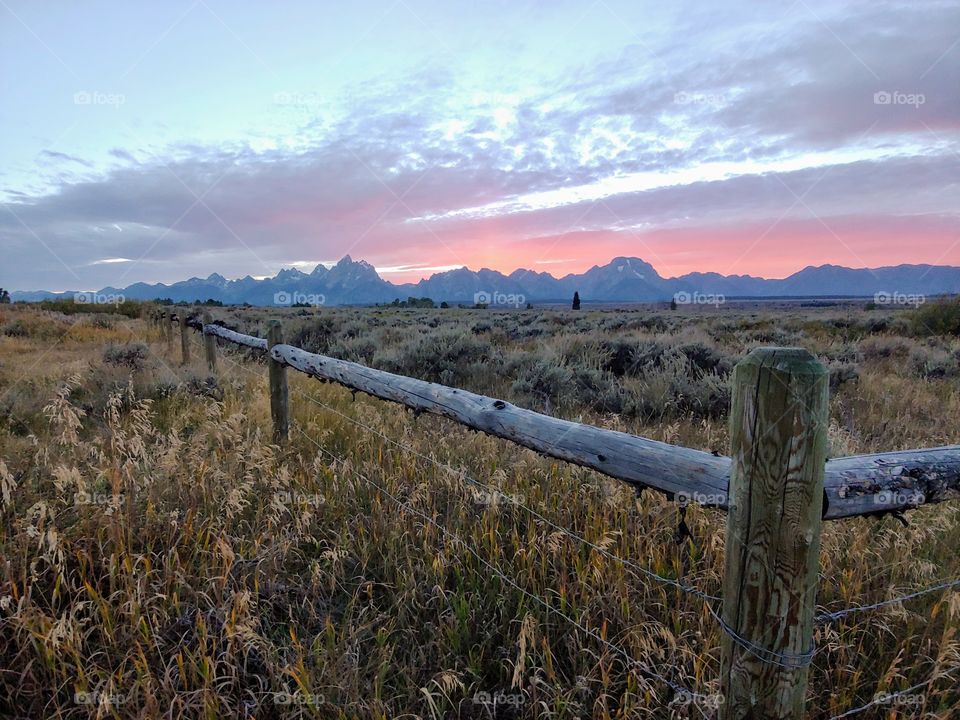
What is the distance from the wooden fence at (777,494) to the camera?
152 centimetres

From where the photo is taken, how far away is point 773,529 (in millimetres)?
1593

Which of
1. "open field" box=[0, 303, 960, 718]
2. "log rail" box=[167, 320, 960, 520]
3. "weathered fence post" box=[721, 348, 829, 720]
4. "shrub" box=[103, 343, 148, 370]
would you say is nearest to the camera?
"weathered fence post" box=[721, 348, 829, 720]

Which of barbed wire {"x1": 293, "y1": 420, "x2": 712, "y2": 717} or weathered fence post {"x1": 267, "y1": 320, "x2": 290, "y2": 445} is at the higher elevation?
weathered fence post {"x1": 267, "y1": 320, "x2": 290, "y2": 445}

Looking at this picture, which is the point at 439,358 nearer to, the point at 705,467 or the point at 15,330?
the point at 705,467

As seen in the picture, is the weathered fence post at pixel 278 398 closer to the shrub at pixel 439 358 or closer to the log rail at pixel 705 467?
the log rail at pixel 705 467

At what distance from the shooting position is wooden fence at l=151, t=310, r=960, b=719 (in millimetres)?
1518

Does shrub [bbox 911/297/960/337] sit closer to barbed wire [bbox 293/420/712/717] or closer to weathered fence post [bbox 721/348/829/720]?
barbed wire [bbox 293/420/712/717]

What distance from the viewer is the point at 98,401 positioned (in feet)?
22.7

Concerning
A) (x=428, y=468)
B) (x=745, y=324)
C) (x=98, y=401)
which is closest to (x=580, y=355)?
(x=428, y=468)

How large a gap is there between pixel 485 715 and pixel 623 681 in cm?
66

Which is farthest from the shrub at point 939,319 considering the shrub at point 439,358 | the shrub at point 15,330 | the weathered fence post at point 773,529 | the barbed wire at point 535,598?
the shrub at point 15,330

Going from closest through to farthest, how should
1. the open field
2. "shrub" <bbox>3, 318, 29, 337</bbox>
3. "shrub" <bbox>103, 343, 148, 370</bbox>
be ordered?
the open field < "shrub" <bbox>103, 343, 148, 370</bbox> < "shrub" <bbox>3, 318, 29, 337</bbox>

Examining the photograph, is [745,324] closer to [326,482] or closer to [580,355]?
[580,355]

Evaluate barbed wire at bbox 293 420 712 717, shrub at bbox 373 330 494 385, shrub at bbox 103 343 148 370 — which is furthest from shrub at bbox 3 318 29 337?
barbed wire at bbox 293 420 712 717
